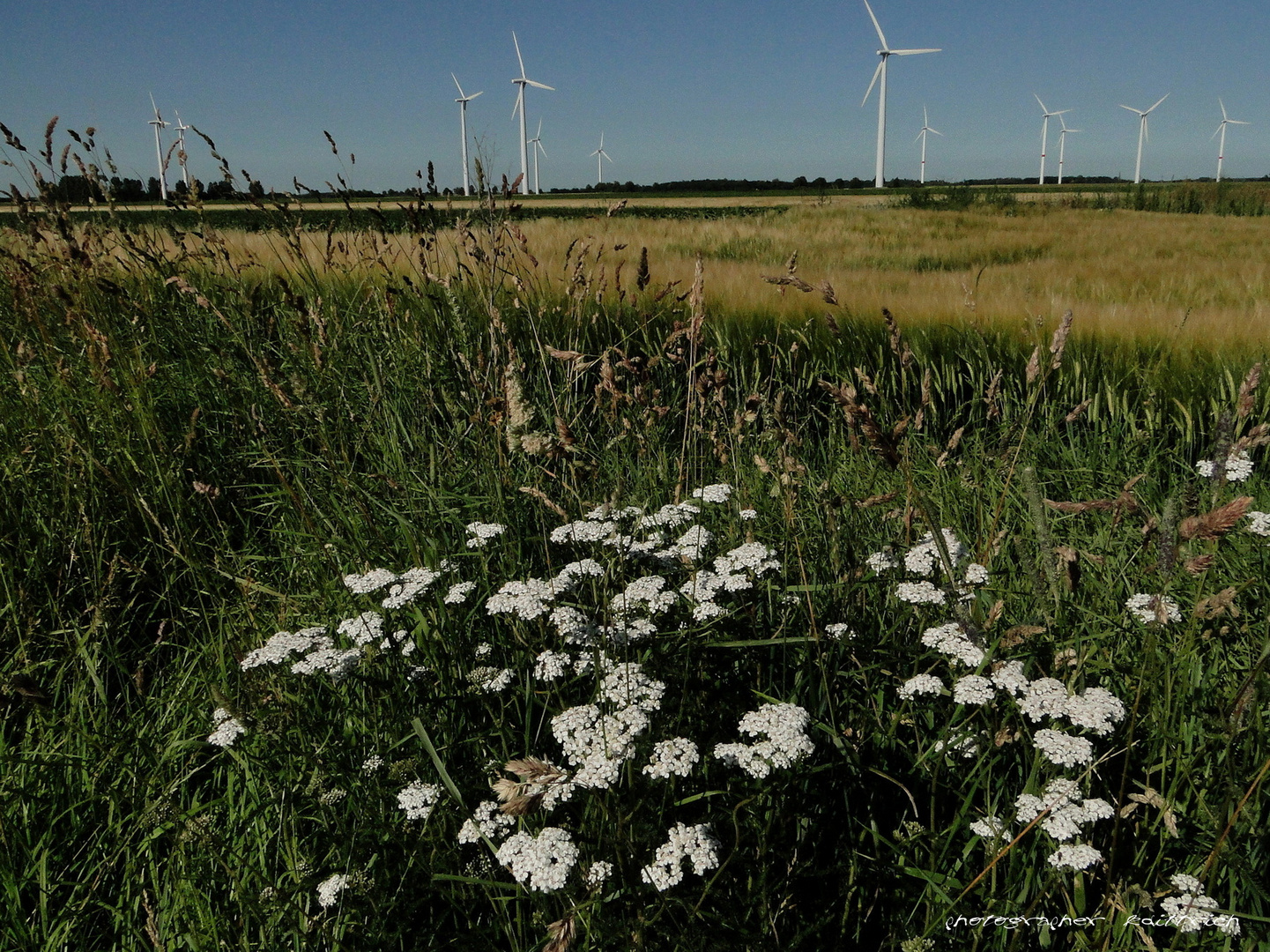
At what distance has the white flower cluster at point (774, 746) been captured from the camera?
1.17m

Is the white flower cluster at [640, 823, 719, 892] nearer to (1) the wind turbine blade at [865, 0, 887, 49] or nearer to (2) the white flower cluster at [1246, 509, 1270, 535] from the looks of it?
(2) the white flower cluster at [1246, 509, 1270, 535]

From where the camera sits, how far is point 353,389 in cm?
363

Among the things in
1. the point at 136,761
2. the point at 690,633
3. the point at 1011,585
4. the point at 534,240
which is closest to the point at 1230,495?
the point at 1011,585

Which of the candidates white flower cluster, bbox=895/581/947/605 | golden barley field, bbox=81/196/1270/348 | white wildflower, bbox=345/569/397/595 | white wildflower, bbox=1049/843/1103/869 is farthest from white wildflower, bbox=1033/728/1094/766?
golden barley field, bbox=81/196/1270/348

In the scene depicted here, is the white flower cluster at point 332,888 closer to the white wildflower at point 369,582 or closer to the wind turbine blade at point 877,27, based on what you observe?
the white wildflower at point 369,582

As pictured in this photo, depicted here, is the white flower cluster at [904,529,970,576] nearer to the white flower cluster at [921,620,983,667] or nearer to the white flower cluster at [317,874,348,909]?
the white flower cluster at [921,620,983,667]

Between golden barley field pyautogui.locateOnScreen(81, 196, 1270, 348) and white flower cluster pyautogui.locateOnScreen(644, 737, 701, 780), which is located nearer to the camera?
white flower cluster pyautogui.locateOnScreen(644, 737, 701, 780)

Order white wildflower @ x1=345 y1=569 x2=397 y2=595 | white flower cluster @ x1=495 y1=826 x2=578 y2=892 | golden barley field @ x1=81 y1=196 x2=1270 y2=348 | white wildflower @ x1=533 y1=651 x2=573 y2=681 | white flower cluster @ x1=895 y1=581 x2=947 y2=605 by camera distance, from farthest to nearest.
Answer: golden barley field @ x1=81 y1=196 x2=1270 y2=348 < white wildflower @ x1=345 y1=569 x2=397 y2=595 < white flower cluster @ x1=895 y1=581 x2=947 y2=605 < white wildflower @ x1=533 y1=651 x2=573 y2=681 < white flower cluster @ x1=495 y1=826 x2=578 y2=892

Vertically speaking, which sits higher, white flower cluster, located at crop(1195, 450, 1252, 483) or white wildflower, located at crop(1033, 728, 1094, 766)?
white flower cluster, located at crop(1195, 450, 1252, 483)

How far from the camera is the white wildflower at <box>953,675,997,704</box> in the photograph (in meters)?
1.24

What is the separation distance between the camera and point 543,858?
104 centimetres

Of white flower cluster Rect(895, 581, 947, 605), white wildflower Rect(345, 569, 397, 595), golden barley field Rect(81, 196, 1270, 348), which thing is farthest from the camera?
golden barley field Rect(81, 196, 1270, 348)

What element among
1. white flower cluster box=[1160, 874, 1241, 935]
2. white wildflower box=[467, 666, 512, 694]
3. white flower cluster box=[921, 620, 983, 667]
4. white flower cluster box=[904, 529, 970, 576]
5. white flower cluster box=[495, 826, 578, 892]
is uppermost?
white flower cluster box=[904, 529, 970, 576]

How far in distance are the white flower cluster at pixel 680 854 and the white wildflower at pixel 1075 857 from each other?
1.72 ft
